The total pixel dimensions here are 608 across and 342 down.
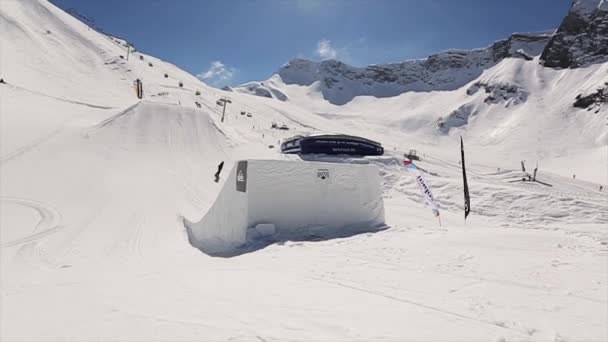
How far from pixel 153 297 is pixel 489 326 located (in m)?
3.91

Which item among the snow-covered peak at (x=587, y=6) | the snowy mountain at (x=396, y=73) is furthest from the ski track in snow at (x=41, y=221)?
the snow-covered peak at (x=587, y=6)

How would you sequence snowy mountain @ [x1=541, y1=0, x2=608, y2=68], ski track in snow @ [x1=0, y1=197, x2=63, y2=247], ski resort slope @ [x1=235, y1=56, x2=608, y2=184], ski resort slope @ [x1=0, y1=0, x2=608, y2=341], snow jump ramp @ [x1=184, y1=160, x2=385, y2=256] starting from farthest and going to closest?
snowy mountain @ [x1=541, y1=0, x2=608, y2=68] < ski resort slope @ [x1=235, y1=56, x2=608, y2=184] < ski track in snow @ [x1=0, y1=197, x2=63, y2=247] < snow jump ramp @ [x1=184, y1=160, x2=385, y2=256] < ski resort slope @ [x1=0, y1=0, x2=608, y2=341]

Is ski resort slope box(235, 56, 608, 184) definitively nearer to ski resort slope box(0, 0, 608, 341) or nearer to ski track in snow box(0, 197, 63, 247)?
ski resort slope box(0, 0, 608, 341)

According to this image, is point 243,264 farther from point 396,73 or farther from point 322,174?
point 396,73

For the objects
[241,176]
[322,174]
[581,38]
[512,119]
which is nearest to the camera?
[241,176]

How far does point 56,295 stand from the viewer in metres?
4.76

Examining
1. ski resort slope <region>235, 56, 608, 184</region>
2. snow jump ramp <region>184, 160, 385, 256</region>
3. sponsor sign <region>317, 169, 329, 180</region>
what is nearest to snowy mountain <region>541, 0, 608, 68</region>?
ski resort slope <region>235, 56, 608, 184</region>

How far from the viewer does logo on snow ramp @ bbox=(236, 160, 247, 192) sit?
8.45 metres

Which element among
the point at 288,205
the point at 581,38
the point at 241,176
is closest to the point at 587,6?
the point at 581,38

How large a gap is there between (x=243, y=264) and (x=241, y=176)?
295cm

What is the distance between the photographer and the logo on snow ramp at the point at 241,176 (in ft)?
27.7

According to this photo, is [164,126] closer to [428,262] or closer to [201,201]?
[201,201]

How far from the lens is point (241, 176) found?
340 inches

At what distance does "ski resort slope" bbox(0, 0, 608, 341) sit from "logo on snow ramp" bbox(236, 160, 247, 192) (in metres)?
1.86
